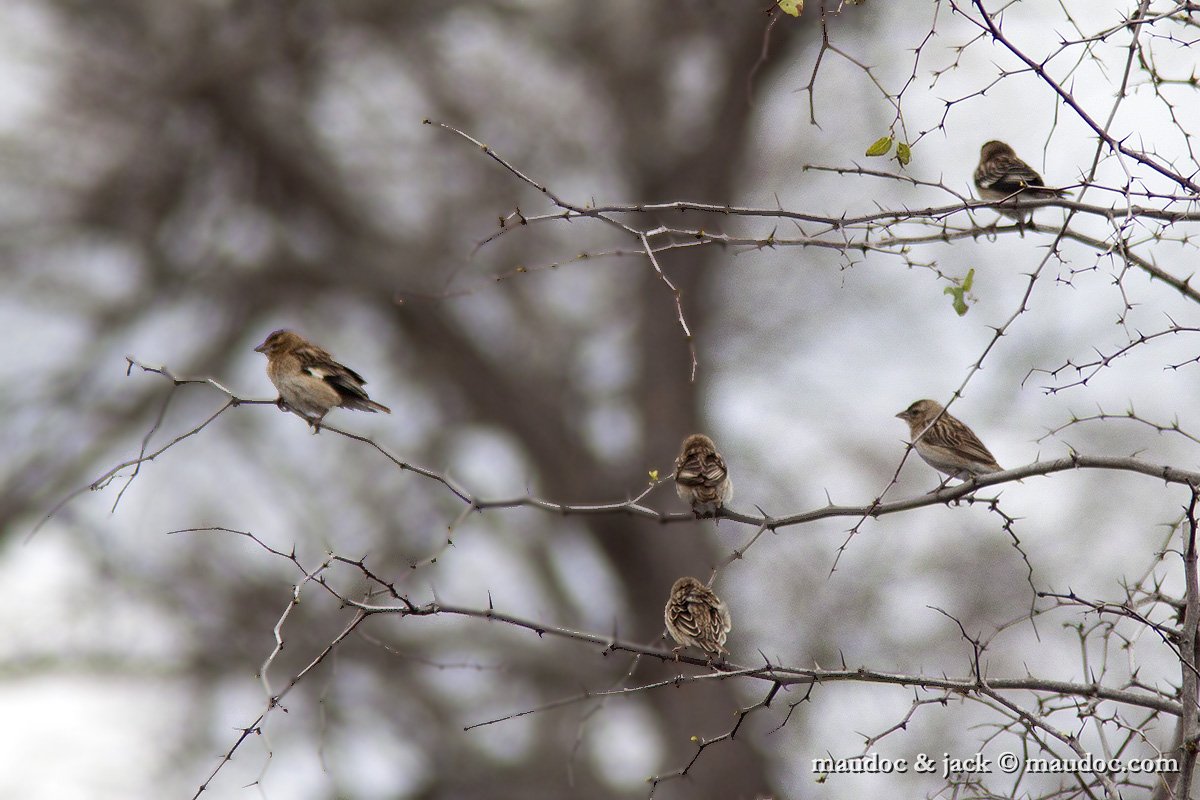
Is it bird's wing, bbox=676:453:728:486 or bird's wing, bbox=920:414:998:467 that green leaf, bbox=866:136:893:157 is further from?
bird's wing, bbox=920:414:998:467

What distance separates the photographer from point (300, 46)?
16.3 m

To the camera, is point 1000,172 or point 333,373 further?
point 333,373

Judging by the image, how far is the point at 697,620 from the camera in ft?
22.2

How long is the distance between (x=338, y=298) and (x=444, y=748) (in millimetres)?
6490

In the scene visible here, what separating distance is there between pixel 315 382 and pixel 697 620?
112 inches

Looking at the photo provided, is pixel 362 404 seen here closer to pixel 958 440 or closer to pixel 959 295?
pixel 958 440

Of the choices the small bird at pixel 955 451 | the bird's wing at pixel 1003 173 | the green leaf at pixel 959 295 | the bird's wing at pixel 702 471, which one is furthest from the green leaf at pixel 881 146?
the small bird at pixel 955 451

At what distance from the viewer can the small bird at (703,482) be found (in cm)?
718

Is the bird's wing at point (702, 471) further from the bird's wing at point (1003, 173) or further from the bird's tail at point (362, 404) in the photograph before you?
the bird's wing at point (1003, 173)

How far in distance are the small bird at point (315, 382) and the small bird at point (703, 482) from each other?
1844mm

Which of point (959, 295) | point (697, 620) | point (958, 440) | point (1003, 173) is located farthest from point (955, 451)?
point (959, 295)

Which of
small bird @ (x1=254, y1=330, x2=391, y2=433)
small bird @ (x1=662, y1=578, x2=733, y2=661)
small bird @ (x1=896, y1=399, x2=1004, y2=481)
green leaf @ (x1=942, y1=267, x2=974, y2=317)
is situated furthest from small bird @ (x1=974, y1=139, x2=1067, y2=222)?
small bird @ (x1=254, y1=330, x2=391, y2=433)

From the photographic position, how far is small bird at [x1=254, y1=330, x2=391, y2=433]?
7.93m

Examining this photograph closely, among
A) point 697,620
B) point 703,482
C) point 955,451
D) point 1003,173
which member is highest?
point 1003,173
